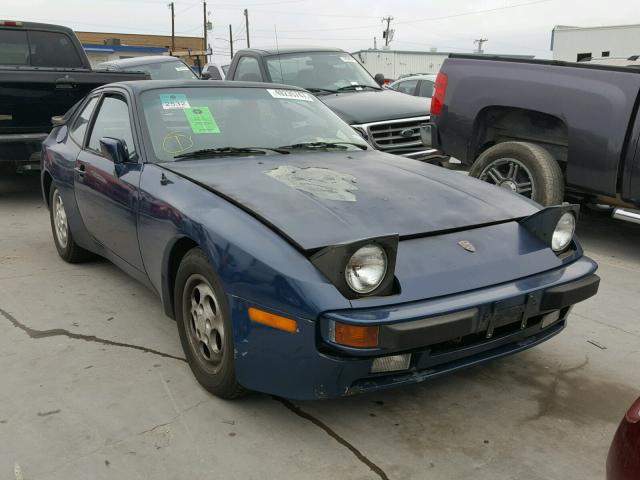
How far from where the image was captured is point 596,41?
23.1 metres

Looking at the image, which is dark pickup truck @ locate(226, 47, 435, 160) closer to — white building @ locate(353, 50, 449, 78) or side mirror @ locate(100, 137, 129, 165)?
side mirror @ locate(100, 137, 129, 165)

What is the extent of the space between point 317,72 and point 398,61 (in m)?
36.7

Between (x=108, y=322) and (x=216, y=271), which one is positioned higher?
(x=216, y=271)

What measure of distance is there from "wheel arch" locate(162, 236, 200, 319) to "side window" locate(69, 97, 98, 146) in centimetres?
181

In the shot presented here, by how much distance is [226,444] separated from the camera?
2.54 m

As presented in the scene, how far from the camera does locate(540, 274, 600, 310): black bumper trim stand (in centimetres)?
268

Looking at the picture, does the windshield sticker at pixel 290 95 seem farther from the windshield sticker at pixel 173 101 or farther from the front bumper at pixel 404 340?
the front bumper at pixel 404 340

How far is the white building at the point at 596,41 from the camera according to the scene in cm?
2242

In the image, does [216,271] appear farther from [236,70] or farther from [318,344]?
A: [236,70]

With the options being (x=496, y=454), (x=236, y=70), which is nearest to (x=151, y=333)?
(x=496, y=454)

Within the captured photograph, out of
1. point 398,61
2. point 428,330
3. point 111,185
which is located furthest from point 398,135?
point 398,61

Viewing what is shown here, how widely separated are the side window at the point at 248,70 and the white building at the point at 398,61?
3483 cm

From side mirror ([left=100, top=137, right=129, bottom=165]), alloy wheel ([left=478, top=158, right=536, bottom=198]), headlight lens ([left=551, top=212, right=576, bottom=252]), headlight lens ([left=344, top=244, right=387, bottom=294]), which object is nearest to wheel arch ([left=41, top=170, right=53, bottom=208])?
side mirror ([left=100, top=137, right=129, bottom=165])

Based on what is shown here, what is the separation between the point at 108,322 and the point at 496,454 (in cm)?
242
